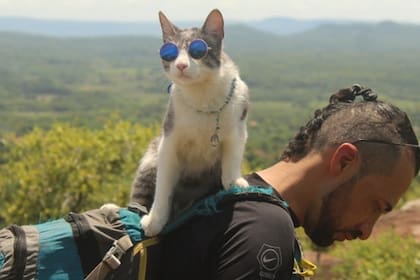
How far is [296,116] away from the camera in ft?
375

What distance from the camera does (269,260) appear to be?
2400mm

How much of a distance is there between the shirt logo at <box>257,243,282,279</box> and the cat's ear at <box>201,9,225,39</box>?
1338 mm

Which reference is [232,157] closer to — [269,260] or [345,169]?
[345,169]

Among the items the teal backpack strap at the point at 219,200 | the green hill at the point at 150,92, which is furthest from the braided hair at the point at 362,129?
the green hill at the point at 150,92

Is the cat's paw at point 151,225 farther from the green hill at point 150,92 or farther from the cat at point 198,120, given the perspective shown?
the green hill at point 150,92

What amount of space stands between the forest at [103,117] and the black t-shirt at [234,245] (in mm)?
998

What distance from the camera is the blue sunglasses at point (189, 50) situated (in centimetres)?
315

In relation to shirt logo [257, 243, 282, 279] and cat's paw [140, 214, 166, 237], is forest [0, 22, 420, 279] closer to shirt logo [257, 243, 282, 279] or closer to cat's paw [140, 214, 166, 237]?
cat's paw [140, 214, 166, 237]

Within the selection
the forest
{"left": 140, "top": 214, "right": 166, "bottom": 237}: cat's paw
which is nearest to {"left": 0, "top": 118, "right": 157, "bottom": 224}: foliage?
the forest

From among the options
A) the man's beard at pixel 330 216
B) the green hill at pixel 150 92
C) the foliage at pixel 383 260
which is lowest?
the green hill at pixel 150 92

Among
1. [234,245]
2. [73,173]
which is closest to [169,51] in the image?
[234,245]

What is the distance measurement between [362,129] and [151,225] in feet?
3.73

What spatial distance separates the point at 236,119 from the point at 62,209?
12.6 m

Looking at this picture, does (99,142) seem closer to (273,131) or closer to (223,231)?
(223,231)
